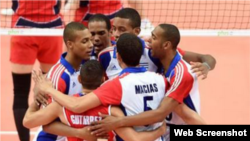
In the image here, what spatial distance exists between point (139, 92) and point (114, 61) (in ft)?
2.42

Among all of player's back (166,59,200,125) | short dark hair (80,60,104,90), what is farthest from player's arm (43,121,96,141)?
player's back (166,59,200,125)

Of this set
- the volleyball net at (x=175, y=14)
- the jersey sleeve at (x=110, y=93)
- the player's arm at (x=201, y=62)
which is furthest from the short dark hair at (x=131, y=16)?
the volleyball net at (x=175, y=14)

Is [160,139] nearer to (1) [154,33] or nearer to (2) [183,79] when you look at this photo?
(2) [183,79]

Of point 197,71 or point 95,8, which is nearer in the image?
point 197,71

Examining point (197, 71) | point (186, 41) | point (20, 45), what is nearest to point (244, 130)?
point (197, 71)

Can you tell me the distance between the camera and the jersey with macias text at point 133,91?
4027mm

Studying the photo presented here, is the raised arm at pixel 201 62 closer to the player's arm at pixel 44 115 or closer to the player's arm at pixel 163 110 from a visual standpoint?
the player's arm at pixel 163 110

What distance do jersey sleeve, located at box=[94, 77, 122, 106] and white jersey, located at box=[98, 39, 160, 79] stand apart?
0.63m

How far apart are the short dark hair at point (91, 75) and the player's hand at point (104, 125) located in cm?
24

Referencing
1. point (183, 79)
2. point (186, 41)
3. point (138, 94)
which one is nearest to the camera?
point (138, 94)

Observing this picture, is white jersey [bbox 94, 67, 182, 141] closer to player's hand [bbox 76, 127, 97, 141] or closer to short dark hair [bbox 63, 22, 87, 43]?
player's hand [bbox 76, 127, 97, 141]

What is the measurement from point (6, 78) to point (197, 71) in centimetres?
458

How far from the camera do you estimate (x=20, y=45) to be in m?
Result: 6.15

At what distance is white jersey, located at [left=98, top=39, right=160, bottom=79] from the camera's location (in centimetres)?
470
